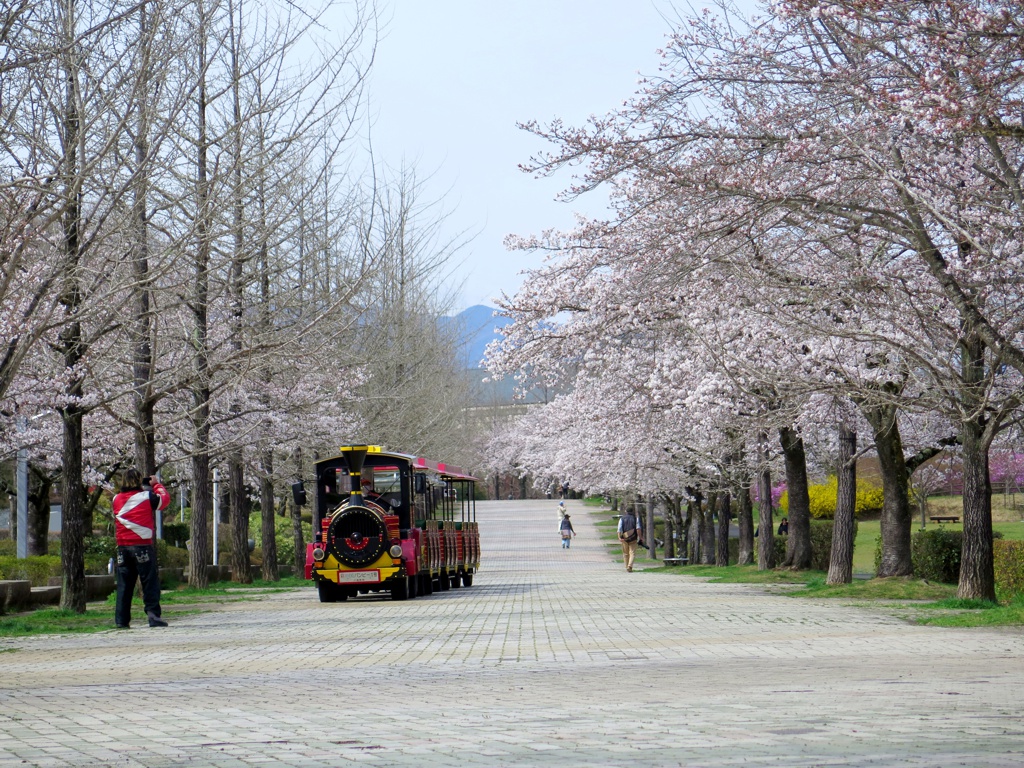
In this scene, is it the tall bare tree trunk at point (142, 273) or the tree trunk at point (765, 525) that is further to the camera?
the tree trunk at point (765, 525)

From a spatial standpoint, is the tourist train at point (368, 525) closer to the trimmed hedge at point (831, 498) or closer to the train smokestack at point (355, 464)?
the train smokestack at point (355, 464)

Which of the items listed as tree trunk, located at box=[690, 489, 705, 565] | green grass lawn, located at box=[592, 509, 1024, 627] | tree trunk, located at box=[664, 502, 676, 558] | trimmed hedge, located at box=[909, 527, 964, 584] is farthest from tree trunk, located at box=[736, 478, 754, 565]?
tree trunk, located at box=[664, 502, 676, 558]

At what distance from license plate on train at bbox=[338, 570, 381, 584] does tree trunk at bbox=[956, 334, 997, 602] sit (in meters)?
10.3

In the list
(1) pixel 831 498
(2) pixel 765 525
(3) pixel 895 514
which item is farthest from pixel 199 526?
(1) pixel 831 498

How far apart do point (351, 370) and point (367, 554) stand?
231 inches

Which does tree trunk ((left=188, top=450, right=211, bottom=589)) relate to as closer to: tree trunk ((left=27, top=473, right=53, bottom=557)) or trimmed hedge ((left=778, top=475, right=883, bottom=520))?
tree trunk ((left=27, top=473, right=53, bottom=557))

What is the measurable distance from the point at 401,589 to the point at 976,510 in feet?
34.9

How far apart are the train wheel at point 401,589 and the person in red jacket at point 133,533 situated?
26.3 ft

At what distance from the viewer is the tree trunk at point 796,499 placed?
2973 centimetres

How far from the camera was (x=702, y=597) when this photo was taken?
23266 mm

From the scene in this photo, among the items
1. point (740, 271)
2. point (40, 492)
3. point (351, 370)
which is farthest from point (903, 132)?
point (40, 492)

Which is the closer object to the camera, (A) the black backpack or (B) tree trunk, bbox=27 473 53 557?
(B) tree trunk, bbox=27 473 53 557

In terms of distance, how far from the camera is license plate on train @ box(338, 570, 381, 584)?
80.0ft

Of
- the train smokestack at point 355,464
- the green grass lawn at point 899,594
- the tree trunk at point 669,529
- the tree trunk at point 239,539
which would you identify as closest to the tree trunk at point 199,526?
the train smokestack at point 355,464
